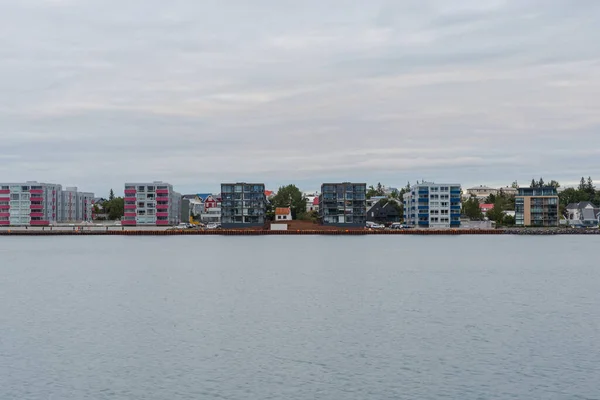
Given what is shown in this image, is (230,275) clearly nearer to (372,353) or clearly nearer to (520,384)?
(372,353)

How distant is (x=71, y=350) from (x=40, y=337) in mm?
4742

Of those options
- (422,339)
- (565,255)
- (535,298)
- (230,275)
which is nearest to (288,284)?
(230,275)

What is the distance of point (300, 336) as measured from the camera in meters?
41.5

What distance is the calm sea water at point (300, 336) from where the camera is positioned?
3086 centimetres

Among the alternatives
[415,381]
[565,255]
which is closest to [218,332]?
[415,381]

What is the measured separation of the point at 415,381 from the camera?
1238 inches

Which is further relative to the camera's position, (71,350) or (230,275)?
(230,275)

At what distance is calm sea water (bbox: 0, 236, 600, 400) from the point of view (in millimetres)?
30859

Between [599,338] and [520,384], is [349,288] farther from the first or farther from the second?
[520,384]

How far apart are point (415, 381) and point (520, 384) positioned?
462cm

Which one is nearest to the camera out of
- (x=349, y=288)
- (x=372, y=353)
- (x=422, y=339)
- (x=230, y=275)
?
(x=372, y=353)

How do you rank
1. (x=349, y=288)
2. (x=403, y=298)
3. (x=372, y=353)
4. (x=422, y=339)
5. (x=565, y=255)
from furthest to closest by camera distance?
(x=565, y=255)
(x=349, y=288)
(x=403, y=298)
(x=422, y=339)
(x=372, y=353)

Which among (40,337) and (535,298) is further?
(535,298)

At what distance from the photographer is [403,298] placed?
58500 millimetres
